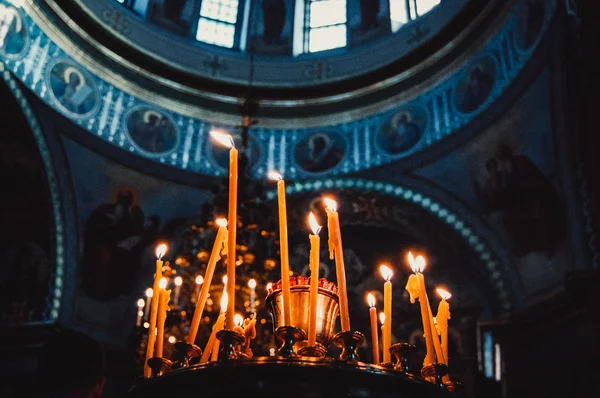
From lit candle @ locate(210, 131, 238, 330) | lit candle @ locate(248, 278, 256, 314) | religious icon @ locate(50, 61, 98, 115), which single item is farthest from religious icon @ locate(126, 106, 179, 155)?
lit candle @ locate(210, 131, 238, 330)

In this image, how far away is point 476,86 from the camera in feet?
30.1

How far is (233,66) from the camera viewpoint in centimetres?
1123

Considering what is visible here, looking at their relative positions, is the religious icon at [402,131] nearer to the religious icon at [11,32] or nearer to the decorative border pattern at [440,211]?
the decorative border pattern at [440,211]

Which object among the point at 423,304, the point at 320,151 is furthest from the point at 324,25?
the point at 423,304

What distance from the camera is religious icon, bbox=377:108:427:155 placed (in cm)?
986

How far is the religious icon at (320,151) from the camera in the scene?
1042 centimetres

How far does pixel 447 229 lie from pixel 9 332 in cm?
647

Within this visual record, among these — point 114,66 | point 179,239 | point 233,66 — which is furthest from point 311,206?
point 114,66

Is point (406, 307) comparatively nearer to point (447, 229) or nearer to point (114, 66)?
point (447, 229)

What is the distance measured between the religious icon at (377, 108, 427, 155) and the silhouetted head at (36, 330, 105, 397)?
327 inches

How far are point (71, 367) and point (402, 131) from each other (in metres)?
8.61

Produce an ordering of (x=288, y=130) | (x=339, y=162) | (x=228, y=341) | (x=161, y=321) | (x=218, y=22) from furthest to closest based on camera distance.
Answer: (x=218, y=22)
(x=288, y=130)
(x=339, y=162)
(x=161, y=321)
(x=228, y=341)

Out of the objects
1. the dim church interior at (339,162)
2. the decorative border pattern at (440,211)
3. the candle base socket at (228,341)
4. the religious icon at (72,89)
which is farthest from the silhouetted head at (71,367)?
the religious icon at (72,89)

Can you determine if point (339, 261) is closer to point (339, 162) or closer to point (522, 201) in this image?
point (522, 201)
